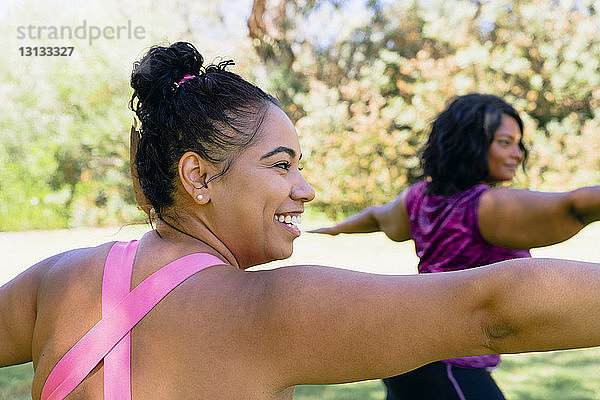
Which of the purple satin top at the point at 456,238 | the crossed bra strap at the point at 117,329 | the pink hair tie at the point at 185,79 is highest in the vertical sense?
the pink hair tie at the point at 185,79

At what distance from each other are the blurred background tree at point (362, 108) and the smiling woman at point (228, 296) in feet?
34.5

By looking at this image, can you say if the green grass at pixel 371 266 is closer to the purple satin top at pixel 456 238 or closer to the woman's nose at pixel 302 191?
the woman's nose at pixel 302 191

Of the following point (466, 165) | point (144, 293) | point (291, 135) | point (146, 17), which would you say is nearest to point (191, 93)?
point (291, 135)

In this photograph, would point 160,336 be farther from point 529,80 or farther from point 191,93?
point 529,80

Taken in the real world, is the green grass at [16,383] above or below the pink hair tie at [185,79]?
below

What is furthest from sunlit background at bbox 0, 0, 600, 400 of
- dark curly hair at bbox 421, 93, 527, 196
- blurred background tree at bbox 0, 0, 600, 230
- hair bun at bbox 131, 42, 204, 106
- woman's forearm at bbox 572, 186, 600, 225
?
hair bun at bbox 131, 42, 204, 106

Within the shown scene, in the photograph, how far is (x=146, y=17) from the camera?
13.2 metres

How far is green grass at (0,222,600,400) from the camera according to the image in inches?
197

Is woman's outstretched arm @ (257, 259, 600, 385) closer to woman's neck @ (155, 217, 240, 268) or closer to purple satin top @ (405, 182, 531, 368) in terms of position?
woman's neck @ (155, 217, 240, 268)

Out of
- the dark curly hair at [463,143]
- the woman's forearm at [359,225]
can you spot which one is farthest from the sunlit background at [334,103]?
the dark curly hair at [463,143]

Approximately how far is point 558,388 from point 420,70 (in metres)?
8.46

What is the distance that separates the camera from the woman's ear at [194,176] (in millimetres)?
1469

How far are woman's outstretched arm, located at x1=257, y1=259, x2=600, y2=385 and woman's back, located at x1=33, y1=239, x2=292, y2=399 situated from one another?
5cm

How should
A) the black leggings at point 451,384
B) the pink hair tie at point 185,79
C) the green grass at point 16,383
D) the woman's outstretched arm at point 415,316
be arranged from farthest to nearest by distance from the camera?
1. the green grass at point 16,383
2. the black leggings at point 451,384
3. the pink hair tie at point 185,79
4. the woman's outstretched arm at point 415,316
